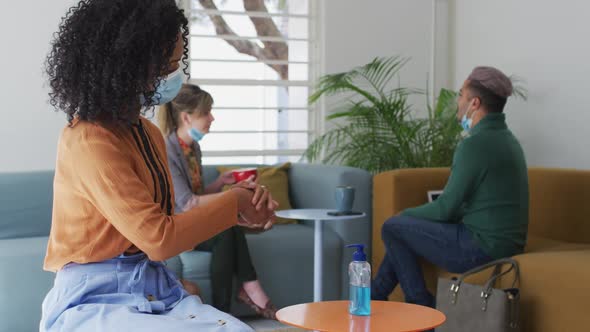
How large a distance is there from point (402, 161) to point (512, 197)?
136 cm

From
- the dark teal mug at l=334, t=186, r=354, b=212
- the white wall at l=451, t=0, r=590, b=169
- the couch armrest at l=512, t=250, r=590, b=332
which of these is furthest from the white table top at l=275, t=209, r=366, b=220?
the white wall at l=451, t=0, r=590, b=169

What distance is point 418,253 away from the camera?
3885 millimetres

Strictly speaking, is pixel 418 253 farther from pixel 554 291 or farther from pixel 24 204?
pixel 24 204

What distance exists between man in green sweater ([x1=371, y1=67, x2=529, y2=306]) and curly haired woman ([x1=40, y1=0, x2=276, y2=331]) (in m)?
2.13

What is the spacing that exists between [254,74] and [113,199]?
12.9 ft

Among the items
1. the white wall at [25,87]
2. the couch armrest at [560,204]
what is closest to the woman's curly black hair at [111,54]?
the couch armrest at [560,204]

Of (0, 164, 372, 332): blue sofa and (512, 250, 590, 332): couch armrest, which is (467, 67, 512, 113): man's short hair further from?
(0, 164, 372, 332): blue sofa

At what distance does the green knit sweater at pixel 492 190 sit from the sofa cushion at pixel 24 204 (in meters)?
2.16

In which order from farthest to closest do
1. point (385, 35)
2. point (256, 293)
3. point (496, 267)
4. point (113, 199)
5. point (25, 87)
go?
point (385, 35)
point (25, 87)
point (256, 293)
point (496, 267)
point (113, 199)

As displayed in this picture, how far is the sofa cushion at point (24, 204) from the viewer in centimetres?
436

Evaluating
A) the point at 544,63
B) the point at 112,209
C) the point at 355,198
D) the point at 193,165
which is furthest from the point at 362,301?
the point at 544,63

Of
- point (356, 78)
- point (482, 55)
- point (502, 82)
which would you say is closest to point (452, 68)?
point (482, 55)

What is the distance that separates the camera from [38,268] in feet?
12.7

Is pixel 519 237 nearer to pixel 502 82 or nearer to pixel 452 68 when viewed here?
pixel 502 82
